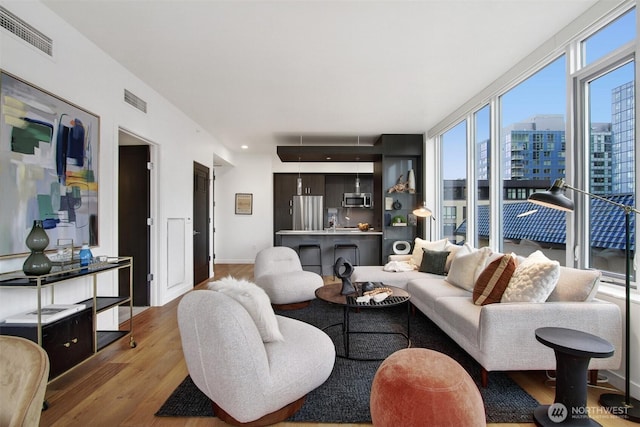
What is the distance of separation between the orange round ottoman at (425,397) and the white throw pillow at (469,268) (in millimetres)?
1862

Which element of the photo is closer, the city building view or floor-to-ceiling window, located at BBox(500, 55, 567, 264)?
the city building view

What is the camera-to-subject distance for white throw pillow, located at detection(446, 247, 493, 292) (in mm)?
3174

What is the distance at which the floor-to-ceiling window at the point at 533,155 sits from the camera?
112 inches

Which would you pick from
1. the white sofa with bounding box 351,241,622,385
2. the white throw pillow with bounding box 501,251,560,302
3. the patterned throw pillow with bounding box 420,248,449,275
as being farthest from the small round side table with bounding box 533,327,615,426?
the patterned throw pillow with bounding box 420,248,449,275

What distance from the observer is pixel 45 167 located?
2254 millimetres

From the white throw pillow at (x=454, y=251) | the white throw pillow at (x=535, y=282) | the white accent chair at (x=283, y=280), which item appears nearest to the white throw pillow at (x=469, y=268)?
the white throw pillow at (x=454, y=251)

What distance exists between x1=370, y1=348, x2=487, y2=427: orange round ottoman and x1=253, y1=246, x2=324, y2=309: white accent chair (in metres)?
2.28

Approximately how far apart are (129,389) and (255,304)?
124 cm

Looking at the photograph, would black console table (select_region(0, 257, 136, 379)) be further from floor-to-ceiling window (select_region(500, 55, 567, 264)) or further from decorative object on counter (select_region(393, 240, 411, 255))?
decorative object on counter (select_region(393, 240, 411, 255))

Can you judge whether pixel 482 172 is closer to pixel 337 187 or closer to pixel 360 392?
pixel 360 392

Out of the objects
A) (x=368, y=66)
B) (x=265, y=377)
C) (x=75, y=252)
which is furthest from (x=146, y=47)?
(x=265, y=377)

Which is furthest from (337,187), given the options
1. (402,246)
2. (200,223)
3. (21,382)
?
(21,382)
